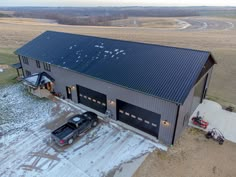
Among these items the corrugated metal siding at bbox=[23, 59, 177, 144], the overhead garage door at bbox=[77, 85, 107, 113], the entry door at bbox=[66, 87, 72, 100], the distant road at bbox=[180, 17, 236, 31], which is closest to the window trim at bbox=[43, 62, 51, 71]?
the corrugated metal siding at bbox=[23, 59, 177, 144]

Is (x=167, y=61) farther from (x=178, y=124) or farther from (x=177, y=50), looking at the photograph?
(x=178, y=124)

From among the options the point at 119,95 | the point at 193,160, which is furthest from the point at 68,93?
the point at 193,160

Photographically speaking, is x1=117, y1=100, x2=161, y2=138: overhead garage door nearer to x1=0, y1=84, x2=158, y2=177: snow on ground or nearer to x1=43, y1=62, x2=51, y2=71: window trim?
x1=0, y1=84, x2=158, y2=177: snow on ground

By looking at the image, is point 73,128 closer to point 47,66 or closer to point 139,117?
point 139,117

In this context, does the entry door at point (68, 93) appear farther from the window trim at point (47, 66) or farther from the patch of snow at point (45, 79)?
the window trim at point (47, 66)

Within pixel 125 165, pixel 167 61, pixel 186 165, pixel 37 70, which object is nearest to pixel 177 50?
pixel 167 61
